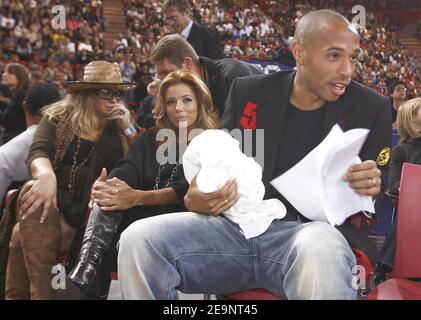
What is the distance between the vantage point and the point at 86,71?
8.50ft

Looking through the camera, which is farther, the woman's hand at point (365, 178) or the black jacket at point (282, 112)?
the black jacket at point (282, 112)

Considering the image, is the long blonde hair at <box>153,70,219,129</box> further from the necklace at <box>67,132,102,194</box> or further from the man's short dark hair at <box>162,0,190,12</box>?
the man's short dark hair at <box>162,0,190,12</box>

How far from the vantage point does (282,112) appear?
5.86 feet

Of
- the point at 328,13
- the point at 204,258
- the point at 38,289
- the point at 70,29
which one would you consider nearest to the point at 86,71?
the point at 38,289

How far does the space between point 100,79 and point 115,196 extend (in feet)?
2.64

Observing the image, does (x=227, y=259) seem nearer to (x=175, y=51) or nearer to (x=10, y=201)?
(x=10, y=201)

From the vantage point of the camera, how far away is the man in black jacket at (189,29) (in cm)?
343

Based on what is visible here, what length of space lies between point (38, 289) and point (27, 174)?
602 millimetres

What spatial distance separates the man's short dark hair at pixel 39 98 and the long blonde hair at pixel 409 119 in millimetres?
1948

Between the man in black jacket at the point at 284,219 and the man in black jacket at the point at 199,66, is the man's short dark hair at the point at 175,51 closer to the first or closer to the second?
the man in black jacket at the point at 199,66

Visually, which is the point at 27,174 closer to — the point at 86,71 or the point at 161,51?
the point at 86,71

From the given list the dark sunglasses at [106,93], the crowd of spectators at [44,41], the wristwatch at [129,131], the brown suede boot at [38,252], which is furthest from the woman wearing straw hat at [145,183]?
the crowd of spectators at [44,41]

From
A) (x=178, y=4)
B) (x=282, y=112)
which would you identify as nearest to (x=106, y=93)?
(x=282, y=112)

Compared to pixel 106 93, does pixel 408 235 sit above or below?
below
